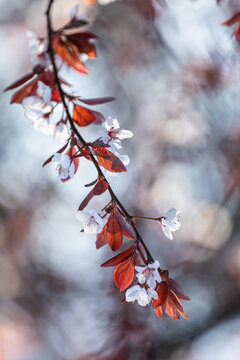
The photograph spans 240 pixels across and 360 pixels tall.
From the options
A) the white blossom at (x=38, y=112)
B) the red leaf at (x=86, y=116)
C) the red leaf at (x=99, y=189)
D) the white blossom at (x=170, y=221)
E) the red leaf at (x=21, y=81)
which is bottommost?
the white blossom at (x=170, y=221)

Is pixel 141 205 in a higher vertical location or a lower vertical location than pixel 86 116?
lower

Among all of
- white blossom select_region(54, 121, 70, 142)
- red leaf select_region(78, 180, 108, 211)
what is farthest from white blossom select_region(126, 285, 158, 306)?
white blossom select_region(54, 121, 70, 142)

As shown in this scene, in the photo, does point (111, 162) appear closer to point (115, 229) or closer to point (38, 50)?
point (115, 229)

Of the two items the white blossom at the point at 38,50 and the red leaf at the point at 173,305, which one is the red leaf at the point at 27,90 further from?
the red leaf at the point at 173,305

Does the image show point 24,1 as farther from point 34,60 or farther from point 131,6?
point 34,60

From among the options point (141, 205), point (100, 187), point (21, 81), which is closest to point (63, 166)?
point (100, 187)

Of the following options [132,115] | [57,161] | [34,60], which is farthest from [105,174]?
[132,115]

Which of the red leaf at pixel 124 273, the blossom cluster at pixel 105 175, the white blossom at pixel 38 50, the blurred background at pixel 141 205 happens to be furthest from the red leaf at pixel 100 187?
the blurred background at pixel 141 205
